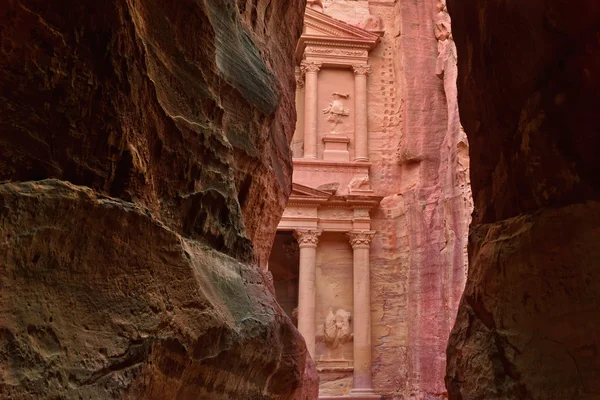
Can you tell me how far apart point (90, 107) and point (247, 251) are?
1299 millimetres

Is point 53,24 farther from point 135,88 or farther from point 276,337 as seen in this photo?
point 276,337

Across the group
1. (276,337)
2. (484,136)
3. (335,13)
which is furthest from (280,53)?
(335,13)

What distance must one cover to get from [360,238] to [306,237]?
1452 mm

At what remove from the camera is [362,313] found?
1602 cm

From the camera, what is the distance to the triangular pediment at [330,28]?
58.7ft

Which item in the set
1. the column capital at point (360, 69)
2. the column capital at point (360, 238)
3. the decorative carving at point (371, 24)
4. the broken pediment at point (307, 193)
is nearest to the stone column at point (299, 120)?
the column capital at point (360, 69)

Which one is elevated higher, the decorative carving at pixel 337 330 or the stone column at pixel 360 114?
the stone column at pixel 360 114

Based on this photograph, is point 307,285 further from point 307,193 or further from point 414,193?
point 414,193

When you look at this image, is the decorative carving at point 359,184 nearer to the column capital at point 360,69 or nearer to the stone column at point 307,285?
the stone column at point 307,285

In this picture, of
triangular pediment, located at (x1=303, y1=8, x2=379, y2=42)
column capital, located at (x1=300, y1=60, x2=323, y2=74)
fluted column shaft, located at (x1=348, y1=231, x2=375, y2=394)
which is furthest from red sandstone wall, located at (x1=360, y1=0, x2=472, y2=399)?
column capital, located at (x1=300, y1=60, x2=323, y2=74)

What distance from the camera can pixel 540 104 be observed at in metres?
3.23

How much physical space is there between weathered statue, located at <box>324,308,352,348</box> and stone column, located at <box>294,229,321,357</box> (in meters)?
0.37

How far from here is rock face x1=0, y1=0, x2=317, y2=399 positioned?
80.5 inches

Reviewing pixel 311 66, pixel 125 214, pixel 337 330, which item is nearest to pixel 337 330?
pixel 337 330
